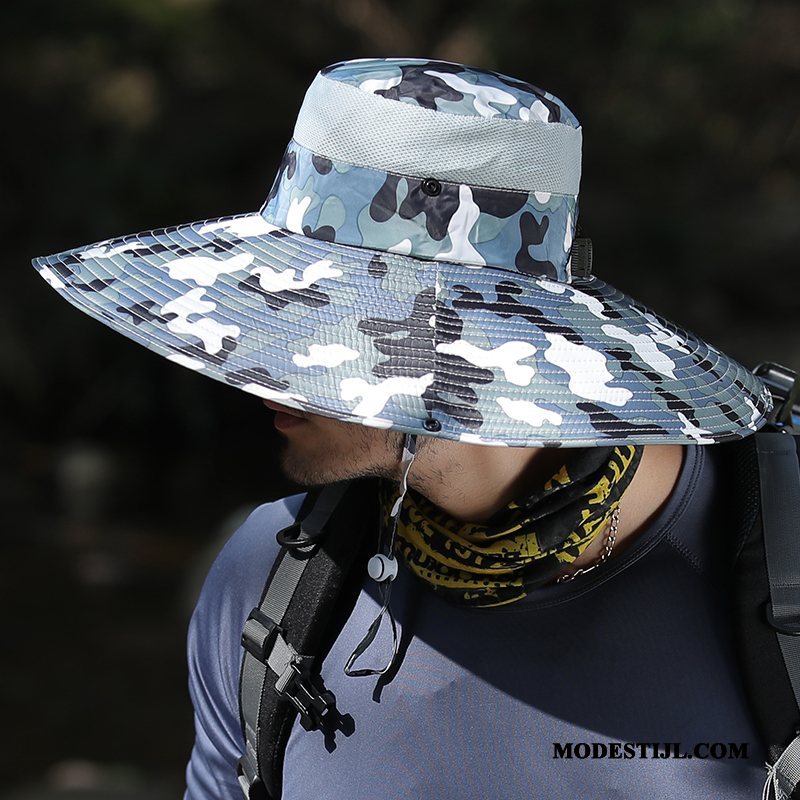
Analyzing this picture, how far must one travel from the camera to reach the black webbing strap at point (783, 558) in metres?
1.00

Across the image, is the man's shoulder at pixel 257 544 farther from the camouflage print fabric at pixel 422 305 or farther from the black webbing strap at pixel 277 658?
the camouflage print fabric at pixel 422 305

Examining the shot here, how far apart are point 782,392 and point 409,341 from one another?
0.48 m

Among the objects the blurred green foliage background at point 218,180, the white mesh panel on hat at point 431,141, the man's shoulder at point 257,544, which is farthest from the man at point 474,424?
the blurred green foliage background at point 218,180

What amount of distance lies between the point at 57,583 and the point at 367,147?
15.3 feet

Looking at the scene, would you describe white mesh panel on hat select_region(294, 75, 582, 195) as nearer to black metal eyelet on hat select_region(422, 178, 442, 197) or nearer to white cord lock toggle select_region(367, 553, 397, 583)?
black metal eyelet on hat select_region(422, 178, 442, 197)

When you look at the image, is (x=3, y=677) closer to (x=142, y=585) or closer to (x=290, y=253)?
(x=142, y=585)

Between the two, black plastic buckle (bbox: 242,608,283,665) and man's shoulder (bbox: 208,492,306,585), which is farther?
man's shoulder (bbox: 208,492,306,585)

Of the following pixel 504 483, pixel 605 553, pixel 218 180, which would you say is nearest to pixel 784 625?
pixel 605 553

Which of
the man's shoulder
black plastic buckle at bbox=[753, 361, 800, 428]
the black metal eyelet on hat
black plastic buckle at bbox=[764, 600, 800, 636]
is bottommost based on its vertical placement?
the man's shoulder

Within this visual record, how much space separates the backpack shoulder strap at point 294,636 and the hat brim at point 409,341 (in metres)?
0.29

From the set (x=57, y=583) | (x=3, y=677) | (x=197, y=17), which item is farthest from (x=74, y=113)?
(x=3, y=677)

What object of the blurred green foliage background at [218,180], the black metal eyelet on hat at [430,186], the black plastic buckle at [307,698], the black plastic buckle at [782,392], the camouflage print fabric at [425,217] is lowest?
the blurred green foliage background at [218,180]

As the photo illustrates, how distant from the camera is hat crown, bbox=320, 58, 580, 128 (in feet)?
3.36

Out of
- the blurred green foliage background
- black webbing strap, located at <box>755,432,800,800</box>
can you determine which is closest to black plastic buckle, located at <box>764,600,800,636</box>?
black webbing strap, located at <box>755,432,800,800</box>
